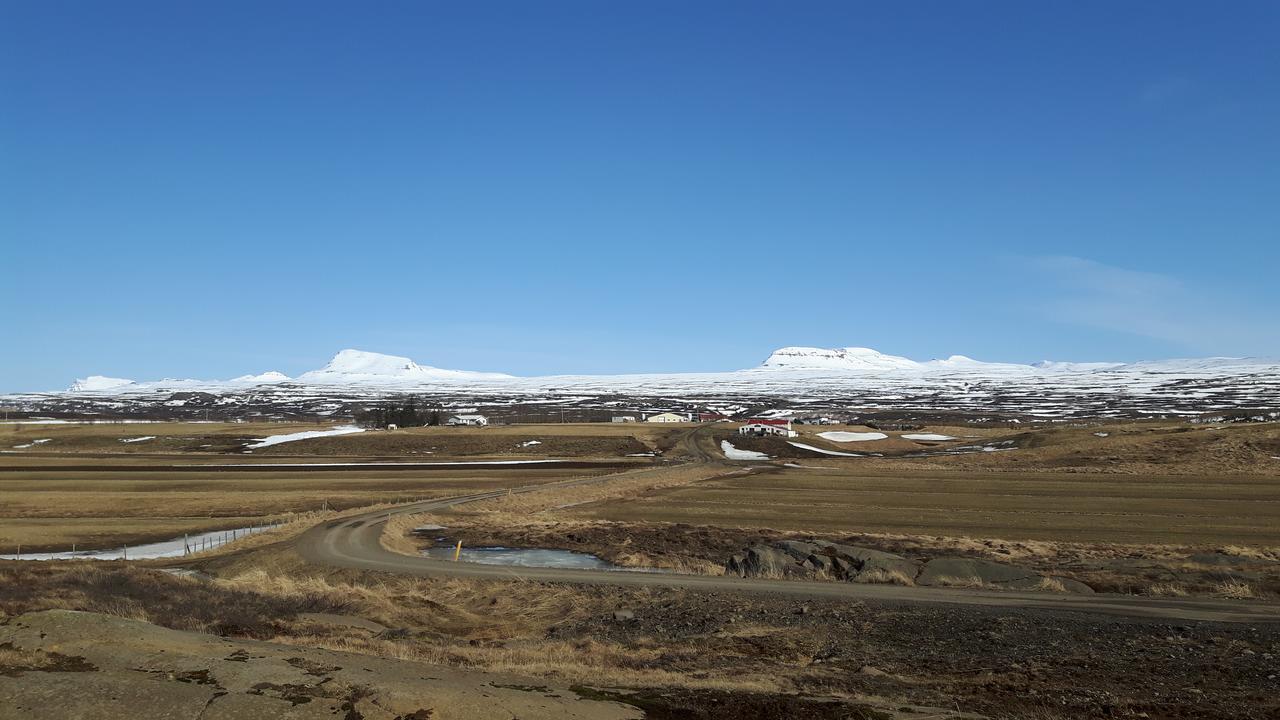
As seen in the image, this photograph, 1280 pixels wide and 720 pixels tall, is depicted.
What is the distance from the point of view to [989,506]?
189 ft

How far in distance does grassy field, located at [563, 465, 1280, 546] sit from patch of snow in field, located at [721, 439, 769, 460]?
87.5ft

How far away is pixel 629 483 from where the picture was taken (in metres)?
76.3

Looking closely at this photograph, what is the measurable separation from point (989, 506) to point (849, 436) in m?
79.9

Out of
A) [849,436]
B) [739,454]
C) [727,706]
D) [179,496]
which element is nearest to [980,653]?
[727,706]

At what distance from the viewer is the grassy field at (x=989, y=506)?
46.6 m

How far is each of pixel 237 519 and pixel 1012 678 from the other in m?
50.2

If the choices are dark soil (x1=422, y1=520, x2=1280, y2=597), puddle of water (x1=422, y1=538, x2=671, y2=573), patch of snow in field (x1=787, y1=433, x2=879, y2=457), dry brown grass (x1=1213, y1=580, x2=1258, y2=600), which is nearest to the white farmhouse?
patch of snow in field (x1=787, y1=433, x2=879, y2=457)

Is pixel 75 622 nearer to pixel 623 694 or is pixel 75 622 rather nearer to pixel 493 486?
pixel 623 694

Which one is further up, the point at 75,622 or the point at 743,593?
the point at 75,622

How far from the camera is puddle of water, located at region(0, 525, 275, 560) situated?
137 feet

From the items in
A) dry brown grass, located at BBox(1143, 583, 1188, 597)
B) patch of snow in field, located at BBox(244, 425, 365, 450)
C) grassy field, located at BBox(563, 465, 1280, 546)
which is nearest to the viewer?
dry brown grass, located at BBox(1143, 583, 1188, 597)

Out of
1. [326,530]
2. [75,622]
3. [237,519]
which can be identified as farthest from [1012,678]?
[237,519]

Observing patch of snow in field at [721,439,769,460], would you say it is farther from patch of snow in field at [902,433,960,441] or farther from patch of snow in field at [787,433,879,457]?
patch of snow in field at [902,433,960,441]

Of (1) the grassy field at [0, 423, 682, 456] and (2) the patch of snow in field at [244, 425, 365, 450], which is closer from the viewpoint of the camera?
(1) the grassy field at [0, 423, 682, 456]
